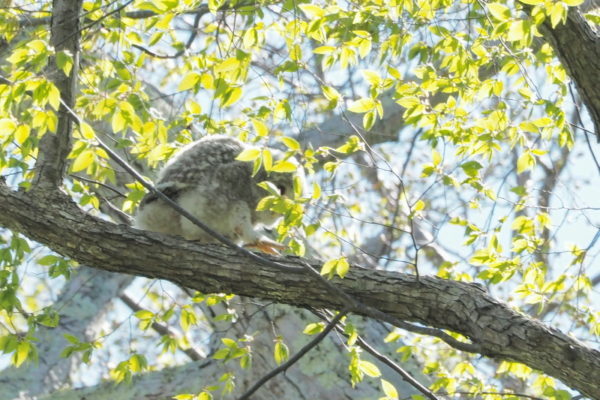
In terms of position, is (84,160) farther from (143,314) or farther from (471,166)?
(471,166)

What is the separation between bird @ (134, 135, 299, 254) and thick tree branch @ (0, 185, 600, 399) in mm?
425

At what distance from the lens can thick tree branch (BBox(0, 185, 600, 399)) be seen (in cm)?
330

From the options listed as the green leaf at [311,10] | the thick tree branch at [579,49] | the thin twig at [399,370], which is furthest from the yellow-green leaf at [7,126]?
the thick tree branch at [579,49]

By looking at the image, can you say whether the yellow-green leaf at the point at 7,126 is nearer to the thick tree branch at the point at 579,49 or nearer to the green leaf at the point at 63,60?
the green leaf at the point at 63,60

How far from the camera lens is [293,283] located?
354 centimetres

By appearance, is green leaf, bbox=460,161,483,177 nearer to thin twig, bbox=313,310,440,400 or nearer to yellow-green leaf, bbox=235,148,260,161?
thin twig, bbox=313,310,440,400

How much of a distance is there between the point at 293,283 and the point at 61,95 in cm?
137

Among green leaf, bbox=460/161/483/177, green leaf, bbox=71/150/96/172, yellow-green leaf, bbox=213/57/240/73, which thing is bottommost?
green leaf, bbox=71/150/96/172

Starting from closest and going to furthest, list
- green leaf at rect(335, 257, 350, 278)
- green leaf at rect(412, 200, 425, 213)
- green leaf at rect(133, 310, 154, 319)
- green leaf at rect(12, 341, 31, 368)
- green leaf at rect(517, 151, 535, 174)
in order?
green leaf at rect(335, 257, 350, 278) < green leaf at rect(412, 200, 425, 213) < green leaf at rect(517, 151, 535, 174) < green leaf at rect(12, 341, 31, 368) < green leaf at rect(133, 310, 154, 319)

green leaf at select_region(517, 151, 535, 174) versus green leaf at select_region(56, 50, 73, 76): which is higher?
green leaf at select_region(517, 151, 535, 174)

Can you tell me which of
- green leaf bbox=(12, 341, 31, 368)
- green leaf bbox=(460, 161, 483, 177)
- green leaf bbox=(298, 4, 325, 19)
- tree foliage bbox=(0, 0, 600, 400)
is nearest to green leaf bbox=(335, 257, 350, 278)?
tree foliage bbox=(0, 0, 600, 400)

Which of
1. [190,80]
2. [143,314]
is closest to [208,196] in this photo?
[143,314]

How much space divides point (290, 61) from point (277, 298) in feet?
3.66

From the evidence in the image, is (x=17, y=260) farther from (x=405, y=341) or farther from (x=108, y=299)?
(x=108, y=299)
